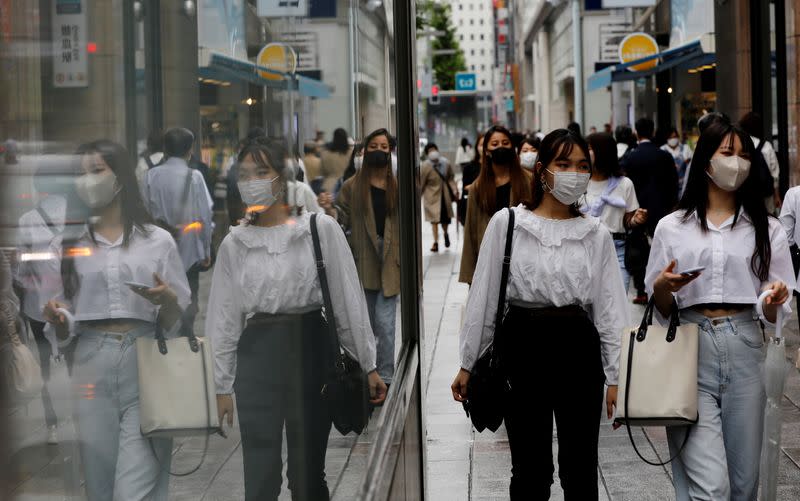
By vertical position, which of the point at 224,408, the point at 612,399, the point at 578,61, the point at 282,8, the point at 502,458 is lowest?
the point at 502,458

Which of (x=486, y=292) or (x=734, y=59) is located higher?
(x=734, y=59)

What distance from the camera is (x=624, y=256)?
9.54 meters

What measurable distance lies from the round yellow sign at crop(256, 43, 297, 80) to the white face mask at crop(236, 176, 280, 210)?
0.13 metres

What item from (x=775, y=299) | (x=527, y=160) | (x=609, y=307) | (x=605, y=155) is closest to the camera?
(x=775, y=299)

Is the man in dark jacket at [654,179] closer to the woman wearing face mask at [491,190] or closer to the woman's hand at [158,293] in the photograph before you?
the woman wearing face mask at [491,190]

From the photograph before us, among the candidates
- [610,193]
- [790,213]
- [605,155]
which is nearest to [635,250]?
[610,193]

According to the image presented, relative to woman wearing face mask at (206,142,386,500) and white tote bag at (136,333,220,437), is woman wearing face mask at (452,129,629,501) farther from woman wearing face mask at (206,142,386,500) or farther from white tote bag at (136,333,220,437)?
white tote bag at (136,333,220,437)

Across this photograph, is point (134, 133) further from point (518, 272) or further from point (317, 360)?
point (518, 272)

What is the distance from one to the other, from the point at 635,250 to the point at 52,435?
9111mm

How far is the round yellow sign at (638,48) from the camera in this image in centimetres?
2403

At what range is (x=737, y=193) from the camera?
13.2ft

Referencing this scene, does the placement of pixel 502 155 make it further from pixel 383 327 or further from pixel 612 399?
pixel 383 327

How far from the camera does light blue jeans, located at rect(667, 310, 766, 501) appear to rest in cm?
384

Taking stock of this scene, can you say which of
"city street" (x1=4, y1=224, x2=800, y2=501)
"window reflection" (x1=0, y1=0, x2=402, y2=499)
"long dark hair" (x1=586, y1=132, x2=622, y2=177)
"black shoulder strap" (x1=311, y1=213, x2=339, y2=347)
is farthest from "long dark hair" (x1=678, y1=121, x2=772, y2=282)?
"long dark hair" (x1=586, y1=132, x2=622, y2=177)
